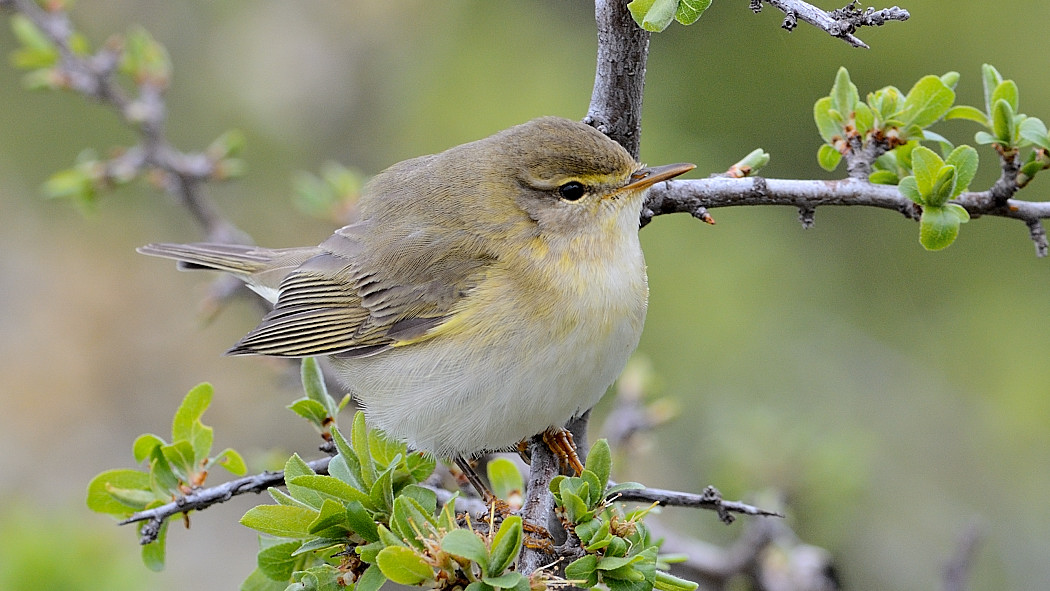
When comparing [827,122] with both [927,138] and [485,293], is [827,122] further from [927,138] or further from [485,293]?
[485,293]

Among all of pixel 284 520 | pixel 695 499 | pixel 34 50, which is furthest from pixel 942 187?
pixel 34 50

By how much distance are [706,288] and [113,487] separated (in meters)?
3.71

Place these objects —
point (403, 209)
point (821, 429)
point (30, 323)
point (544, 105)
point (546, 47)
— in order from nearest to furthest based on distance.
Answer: point (403, 209) → point (821, 429) → point (544, 105) → point (546, 47) → point (30, 323)

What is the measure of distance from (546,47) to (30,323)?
19.5 feet

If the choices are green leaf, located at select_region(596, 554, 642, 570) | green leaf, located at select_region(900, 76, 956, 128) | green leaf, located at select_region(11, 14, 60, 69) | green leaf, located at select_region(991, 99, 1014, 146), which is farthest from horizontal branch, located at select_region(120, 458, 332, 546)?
green leaf, located at select_region(11, 14, 60, 69)

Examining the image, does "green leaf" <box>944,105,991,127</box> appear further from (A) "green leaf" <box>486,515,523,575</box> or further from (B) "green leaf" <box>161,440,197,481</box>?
(B) "green leaf" <box>161,440,197,481</box>

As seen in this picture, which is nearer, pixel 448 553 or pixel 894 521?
pixel 448 553

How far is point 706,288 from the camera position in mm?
5438

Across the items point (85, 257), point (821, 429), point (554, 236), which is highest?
point (85, 257)

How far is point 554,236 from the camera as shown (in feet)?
9.55

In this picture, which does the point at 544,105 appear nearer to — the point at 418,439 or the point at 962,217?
the point at 418,439

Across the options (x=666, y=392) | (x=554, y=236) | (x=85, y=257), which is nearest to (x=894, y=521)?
(x=666, y=392)

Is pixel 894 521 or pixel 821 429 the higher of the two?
pixel 821 429

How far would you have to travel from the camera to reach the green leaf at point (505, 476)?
2695 millimetres
